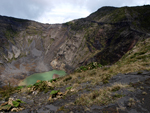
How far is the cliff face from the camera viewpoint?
36.4m

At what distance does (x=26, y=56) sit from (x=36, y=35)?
86.5 feet

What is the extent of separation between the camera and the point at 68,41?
70.2 meters

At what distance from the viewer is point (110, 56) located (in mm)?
34969

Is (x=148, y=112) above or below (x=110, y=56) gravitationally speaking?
above

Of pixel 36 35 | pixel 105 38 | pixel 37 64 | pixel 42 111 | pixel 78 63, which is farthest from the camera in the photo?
pixel 36 35

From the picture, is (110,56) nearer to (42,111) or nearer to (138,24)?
(138,24)

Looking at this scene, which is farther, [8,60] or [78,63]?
[8,60]

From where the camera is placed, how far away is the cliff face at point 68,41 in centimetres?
3642

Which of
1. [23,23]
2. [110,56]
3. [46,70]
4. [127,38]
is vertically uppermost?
[23,23]

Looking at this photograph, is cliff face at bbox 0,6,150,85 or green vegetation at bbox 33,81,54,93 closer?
green vegetation at bbox 33,81,54,93

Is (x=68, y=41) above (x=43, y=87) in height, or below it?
above

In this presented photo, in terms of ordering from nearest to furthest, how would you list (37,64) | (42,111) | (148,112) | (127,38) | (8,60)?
(148,112) → (42,111) → (127,38) → (8,60) → (37,64)

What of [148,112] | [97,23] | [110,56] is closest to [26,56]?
[97,23]

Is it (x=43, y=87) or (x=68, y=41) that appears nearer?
(x=43, y=87)
